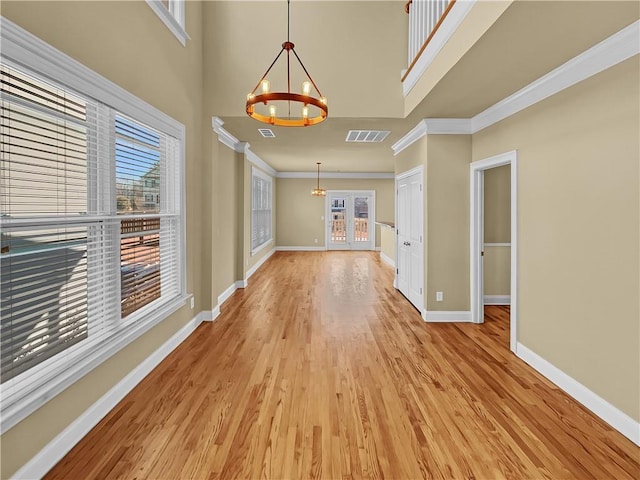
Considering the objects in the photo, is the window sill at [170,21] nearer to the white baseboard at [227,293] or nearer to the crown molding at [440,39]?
the crown molding at [440,39]

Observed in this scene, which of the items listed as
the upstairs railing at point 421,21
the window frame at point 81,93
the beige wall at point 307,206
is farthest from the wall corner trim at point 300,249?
the window frame at point 81,93

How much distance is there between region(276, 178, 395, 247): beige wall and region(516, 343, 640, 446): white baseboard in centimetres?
889

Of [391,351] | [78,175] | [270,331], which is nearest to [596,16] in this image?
[391,351]

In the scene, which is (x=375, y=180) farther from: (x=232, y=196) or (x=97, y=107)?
(x=97, y=107)

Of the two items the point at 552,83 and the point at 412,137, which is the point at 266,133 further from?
the point at 552,83

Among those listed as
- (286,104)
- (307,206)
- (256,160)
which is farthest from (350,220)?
(286,104)

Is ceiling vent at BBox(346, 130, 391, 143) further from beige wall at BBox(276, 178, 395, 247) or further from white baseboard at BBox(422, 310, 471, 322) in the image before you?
beige wall at BBox(276, 178, 395, 247)

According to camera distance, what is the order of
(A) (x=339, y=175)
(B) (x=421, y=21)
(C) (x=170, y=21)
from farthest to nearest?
(A) (x=339, y=175), (B) (x=421, y=21), (C) (x=170, y=21)

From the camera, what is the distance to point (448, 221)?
454cm

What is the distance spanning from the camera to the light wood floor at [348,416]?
6.34ft

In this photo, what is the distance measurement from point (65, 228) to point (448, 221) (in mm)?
4079

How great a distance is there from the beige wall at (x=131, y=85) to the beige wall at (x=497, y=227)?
398 cm

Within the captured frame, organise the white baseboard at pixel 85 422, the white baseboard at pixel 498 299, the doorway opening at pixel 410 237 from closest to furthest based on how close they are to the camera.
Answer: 1. the white baseboard at pixel 85 422
2. the doorway opening at pixel 410 237
3. the white baseboard at pixel 498 299

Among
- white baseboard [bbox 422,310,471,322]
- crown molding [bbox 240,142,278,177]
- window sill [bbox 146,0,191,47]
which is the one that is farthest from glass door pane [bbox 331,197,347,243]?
window sill [bbox 146,0,191,47]
